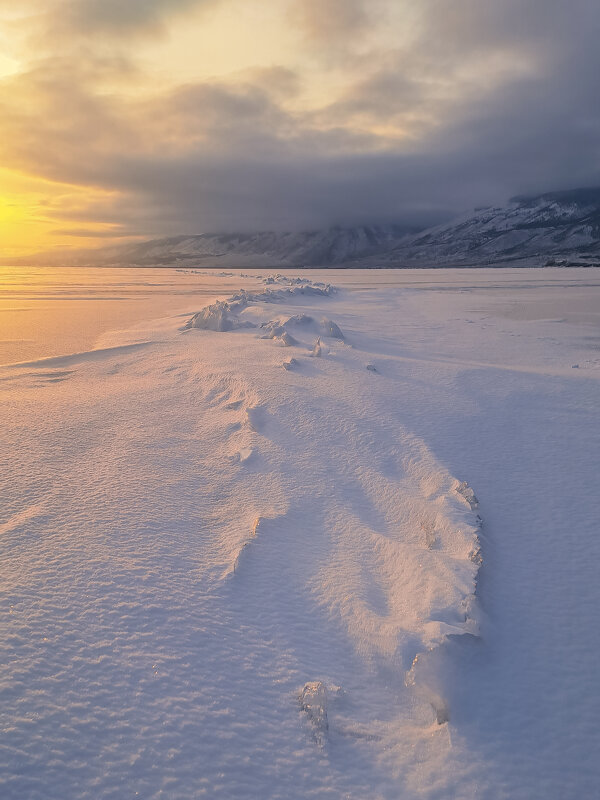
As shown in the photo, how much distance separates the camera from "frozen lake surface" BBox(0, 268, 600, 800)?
1.49 meters

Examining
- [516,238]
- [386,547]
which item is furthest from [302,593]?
[516,238]

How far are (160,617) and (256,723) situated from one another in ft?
1.85

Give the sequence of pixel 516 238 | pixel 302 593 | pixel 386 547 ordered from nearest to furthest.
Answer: pixel 302 593, pixel 386 547, pixel 516 238

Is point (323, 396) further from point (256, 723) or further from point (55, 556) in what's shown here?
point (256, 723)

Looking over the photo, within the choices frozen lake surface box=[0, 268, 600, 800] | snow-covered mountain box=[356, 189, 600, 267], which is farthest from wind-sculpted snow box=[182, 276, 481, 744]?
snow-covered mountain box=[356, 189, 600, 267]

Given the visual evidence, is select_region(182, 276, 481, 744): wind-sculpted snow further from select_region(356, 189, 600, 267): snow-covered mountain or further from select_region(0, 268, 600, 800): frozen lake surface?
select_region(356, 189, 600, 267): snow-covered mountain

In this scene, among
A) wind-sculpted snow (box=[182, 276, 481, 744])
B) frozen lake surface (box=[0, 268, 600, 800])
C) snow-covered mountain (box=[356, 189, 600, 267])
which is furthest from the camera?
snow-covered mountain (box=[356, 189, 600, 267])

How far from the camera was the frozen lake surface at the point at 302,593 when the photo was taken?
1.49m

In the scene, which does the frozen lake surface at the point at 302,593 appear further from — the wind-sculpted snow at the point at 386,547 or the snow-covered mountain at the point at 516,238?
the snow-covered mountain at the point at 516,238

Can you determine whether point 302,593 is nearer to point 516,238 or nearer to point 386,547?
point 386,547

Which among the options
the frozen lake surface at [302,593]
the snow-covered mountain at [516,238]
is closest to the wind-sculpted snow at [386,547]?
the frozen lake surface at [302,593]

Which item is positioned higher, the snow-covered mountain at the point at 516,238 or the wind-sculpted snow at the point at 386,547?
the snow-covered mountain at the point at 516,238

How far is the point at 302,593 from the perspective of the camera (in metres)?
2.19

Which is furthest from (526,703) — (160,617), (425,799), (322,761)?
(160,617)
